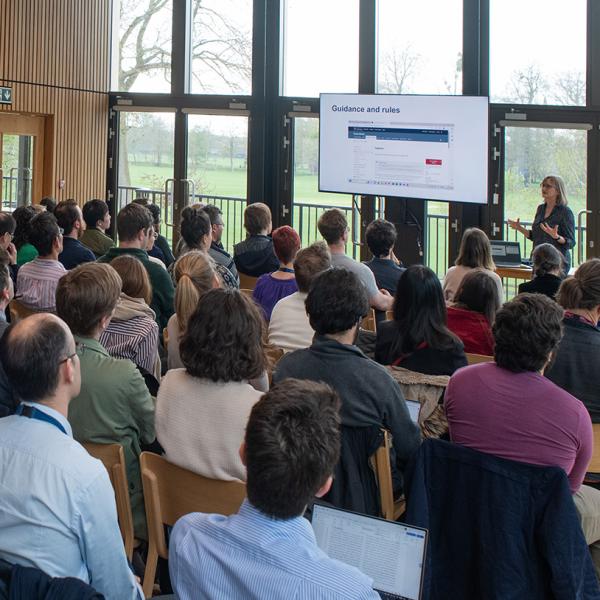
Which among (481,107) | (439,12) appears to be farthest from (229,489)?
(439,12)

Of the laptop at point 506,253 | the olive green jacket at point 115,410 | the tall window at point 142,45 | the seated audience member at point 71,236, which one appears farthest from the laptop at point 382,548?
the tall window at point 142,45

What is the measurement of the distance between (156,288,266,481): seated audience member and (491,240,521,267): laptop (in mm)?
5746

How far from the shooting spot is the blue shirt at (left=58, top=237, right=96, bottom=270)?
21.2 feet

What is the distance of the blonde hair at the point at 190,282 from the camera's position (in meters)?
4.26

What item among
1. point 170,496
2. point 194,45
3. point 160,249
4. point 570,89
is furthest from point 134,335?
point 194,45

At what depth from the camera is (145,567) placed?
3.16 meters

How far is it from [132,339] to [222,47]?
8369 millimetres

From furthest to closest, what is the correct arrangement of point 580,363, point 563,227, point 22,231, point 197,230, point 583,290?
point 563,227
point 22,231
point 197,230
point 583,290
point 580,363

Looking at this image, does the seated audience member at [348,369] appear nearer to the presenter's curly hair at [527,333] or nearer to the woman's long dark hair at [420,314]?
the presenter's curly hair at [527,333]

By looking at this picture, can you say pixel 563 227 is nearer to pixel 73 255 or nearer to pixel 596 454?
pixel 73 255

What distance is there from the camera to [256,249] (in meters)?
7.05

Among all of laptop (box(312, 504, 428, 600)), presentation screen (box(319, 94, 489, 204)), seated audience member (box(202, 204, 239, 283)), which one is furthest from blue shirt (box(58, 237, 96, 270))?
laptop (box(312, 504, 428, 600))

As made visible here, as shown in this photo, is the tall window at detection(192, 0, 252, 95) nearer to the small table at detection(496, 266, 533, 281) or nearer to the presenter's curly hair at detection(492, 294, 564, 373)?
the small table at detection(496, 266, 533, 281)

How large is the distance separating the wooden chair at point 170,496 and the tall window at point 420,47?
7.96 metres
